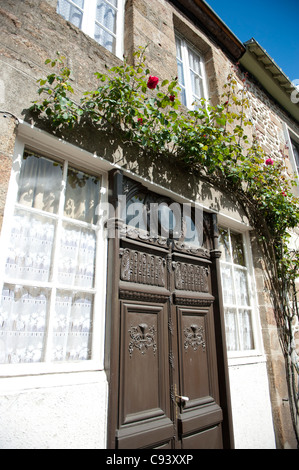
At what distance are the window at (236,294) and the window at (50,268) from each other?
6.41ft

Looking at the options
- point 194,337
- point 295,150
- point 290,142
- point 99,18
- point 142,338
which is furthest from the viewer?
point 295,150

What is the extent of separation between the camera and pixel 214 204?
365 cm

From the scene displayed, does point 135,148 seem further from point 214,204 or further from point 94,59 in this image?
point 214,204

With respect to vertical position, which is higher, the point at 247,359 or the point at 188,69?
the point at 188,69

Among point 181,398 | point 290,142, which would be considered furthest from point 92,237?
point 290,142

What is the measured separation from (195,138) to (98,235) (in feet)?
5.31

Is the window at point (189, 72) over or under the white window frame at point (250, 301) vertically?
over

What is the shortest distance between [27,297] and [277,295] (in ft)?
11.5

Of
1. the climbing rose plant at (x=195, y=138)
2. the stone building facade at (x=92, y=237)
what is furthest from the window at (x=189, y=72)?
the climbing rose plant at (x=195, y=138)

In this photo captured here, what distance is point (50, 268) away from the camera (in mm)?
2145

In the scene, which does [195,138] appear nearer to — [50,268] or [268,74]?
[50,268]

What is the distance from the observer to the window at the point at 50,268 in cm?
192

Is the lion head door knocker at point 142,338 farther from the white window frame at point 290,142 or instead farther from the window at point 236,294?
the white window frame at point 290,142

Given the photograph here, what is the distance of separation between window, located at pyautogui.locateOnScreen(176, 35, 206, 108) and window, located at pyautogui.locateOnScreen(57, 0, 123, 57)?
1.13 meters
